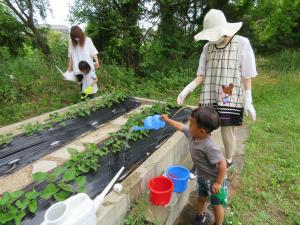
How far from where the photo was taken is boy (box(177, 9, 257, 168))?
8.21 feet

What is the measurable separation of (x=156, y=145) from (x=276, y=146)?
190cm

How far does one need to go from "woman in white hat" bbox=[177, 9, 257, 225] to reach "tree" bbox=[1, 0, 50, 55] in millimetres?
6352

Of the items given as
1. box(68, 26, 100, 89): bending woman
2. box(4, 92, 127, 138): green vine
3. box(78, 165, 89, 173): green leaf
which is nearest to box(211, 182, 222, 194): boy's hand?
box(78, 165, 89, 173): green leaf

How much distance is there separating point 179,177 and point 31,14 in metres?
7.00

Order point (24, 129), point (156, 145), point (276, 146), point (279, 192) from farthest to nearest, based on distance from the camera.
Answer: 1. point (276, 146)
2. point (24, 129)
3. point (156, 145)
4. point (279, 192)

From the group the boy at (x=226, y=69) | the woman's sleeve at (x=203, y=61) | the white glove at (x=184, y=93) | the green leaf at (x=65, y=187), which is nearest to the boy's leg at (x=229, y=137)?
the boy at (x=226, y=69)

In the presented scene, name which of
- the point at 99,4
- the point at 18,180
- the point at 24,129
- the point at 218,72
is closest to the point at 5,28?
the point at 99,4

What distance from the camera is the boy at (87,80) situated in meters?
4.21

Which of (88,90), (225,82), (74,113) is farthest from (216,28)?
(88,90)

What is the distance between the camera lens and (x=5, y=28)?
805 centimetres

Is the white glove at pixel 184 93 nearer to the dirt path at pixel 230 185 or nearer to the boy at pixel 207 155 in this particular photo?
the boy at pixel 207 155

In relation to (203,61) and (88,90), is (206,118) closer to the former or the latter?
(203,61)

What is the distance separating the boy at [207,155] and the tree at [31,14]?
6.87 metres

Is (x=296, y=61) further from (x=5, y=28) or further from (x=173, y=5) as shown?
(x=5, y=28)
